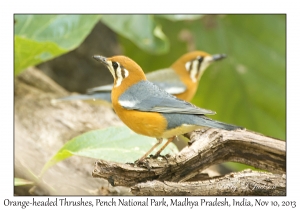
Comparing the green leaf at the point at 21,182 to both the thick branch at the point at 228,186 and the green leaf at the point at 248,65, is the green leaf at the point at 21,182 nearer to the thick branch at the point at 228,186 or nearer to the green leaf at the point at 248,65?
the thick branch at the point at 228,186

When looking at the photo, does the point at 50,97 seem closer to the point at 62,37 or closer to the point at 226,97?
the point at 62,37

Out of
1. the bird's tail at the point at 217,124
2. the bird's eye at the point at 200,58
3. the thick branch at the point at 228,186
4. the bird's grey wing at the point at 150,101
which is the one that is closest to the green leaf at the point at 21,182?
the bird's grey wing at the point at 150,101

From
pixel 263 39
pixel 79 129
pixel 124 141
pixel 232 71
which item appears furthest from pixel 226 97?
pixel 124 141

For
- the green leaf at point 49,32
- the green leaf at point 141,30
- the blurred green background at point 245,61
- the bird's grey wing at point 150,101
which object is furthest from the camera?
the blurred green background at point 245,61

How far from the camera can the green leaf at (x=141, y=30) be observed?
477 centimetres

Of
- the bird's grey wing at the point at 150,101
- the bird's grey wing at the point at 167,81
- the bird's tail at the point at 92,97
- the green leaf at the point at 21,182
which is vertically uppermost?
the bird's grey wing at the point at 167,81

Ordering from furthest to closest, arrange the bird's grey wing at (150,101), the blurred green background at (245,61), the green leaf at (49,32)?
1. the blurred green background at (245,61)
2. the green leaf at (49,32)
3. the bird's grey wing at (150,101)

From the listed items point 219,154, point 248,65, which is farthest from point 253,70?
point 219,154

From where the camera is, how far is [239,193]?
9.99ft

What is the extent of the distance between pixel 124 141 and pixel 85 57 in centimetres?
334

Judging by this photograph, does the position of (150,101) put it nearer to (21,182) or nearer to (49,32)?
(21,182)

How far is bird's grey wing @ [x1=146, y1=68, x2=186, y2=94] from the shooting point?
5.15 m

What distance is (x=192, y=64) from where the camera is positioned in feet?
17.8

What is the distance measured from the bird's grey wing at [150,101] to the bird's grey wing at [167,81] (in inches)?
70.0
